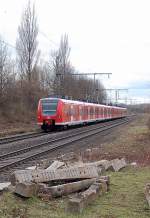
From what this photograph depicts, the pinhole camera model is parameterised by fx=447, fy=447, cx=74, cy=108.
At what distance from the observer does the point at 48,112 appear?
38.2 metres

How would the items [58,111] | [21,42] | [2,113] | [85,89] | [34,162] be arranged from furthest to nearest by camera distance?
[85,89]
[21,42]
[2,113]
[58,111]
[34,162]

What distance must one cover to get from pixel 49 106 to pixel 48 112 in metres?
0.52

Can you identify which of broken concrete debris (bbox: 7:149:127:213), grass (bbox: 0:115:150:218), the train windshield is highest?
the train windshield

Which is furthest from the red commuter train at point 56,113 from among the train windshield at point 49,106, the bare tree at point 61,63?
the bare tree at point 61,63

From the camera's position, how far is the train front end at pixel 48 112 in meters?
37.8

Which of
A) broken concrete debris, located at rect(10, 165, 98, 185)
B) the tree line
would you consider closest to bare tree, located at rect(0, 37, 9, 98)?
the tree line

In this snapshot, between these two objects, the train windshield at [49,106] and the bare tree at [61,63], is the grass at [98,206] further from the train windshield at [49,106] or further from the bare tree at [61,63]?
the bare tree at [61,63]

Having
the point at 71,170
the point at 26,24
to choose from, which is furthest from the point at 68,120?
the point at 71,170

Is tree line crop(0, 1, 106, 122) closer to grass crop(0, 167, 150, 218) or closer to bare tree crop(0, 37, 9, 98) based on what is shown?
bare tree crop(0, 37, 9, 98)

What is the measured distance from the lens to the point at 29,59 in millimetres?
56594

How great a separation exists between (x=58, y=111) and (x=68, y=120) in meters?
3.16

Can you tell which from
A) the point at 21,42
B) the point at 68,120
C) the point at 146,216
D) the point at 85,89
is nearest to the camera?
the point at 146,216

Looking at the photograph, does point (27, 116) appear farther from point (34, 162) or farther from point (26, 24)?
point (34, 162)

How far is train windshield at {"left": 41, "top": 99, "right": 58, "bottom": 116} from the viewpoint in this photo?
3791 centimetres
